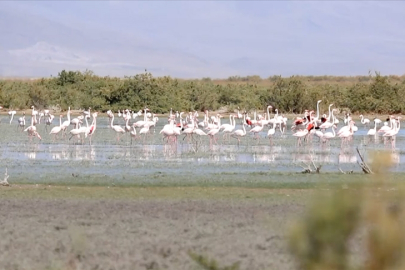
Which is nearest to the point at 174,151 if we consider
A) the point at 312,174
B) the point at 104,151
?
the point at 104,151

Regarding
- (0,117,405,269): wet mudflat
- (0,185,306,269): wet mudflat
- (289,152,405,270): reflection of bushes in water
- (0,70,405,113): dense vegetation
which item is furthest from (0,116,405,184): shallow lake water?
(0,70,405,113): dense vegetation

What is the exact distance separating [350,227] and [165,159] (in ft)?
67.1

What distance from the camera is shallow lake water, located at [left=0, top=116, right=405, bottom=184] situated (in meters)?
18.0

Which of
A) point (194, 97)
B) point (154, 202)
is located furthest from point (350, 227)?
point (194, 97)

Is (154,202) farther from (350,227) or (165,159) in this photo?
(350,227)

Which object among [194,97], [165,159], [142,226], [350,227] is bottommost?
[142,226]

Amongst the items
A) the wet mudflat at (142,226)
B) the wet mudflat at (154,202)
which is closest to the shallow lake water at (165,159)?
the wet mudflat at (154,202)

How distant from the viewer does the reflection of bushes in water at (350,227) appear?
7.00 feet

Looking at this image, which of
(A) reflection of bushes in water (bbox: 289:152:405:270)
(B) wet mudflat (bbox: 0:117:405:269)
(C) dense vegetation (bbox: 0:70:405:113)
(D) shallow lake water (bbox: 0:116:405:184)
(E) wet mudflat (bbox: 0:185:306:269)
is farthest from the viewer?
(C) dense vegetation (bbox: 0:70:405:113)

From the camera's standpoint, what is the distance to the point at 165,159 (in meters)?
22.6

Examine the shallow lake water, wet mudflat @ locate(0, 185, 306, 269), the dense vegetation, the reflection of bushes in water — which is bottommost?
wet mudflat @ locate(0, 185, 306, 269)

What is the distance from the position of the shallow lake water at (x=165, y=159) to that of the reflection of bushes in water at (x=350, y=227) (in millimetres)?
14925

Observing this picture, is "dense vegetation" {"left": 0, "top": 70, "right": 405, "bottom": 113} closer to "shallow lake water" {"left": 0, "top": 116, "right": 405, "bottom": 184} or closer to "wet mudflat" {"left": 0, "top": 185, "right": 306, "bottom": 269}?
"shallow lake water" {"left": 0, "top": 116, "right": 405, "bottom": 184}

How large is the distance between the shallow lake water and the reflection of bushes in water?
1492cm
